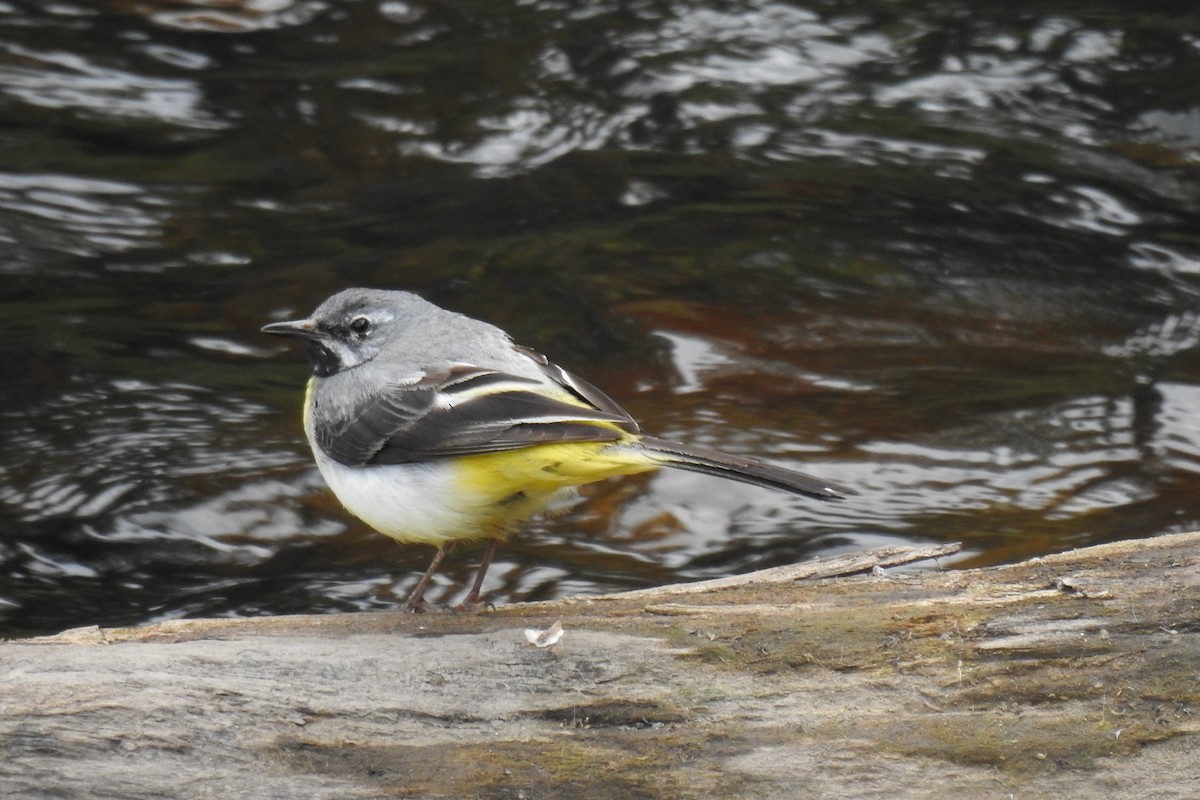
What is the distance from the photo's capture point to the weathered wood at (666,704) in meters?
3.89

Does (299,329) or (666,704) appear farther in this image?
(299,329)

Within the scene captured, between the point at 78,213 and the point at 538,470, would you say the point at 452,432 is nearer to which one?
the point at 538,470

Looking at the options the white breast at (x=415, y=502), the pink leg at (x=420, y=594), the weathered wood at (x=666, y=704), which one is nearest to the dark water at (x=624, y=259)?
the pink leg at (x=420, y=594)

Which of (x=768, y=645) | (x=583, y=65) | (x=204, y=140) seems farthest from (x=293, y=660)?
(x=583, y=65)

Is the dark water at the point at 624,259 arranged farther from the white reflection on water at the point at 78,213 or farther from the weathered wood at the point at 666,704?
the weathered wood at the point at 666,704

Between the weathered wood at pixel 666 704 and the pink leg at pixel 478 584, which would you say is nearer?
the weathered wood at pixel 666 704

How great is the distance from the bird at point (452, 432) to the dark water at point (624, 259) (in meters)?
2.06

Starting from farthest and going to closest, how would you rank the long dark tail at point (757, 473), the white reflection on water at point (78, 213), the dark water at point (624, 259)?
the white reflection on water at point (78, 213) → the dark water at point (624, 259) → the long dark tail at point (757, 473)

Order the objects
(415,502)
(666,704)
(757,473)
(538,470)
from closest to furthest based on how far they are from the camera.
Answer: (666,704), (757,473), (538,470), (415,502)

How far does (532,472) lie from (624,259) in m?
5.84

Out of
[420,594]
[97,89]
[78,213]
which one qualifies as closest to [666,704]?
[420,594]

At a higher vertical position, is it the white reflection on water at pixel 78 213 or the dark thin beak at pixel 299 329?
the dark thin beak at pixel 299 329

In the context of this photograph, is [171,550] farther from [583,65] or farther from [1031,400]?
[583,65]

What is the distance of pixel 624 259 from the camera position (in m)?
10.8
